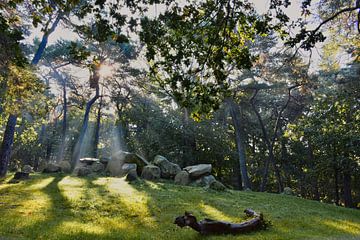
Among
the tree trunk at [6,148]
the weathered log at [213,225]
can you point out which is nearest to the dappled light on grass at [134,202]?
the weathered log at [213,225]

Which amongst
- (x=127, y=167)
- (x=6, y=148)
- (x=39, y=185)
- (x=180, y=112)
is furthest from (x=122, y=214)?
(x=180, y=112)

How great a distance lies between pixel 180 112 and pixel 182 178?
1298 cm

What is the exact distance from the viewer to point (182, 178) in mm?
18281

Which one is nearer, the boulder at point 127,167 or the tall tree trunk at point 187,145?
the boulder at point 127,167

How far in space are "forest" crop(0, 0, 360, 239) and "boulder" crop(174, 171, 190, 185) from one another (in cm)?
9

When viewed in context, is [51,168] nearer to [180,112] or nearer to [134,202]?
[134,202]

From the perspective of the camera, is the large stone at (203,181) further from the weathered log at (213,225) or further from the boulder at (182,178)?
the weathered log at (213,225)

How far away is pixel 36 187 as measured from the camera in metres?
13.0

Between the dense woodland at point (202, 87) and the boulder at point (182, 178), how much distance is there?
584 cm

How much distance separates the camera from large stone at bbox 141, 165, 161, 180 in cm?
1822

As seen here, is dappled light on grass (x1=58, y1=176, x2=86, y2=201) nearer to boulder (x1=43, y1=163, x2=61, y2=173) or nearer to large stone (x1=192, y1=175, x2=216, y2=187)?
boulder (x1=43, y1=163, x2=61, y2=173)

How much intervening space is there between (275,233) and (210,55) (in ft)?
17.3

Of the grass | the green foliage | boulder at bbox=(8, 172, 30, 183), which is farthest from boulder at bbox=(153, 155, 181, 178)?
the green foliage

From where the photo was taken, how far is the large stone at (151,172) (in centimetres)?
1822
